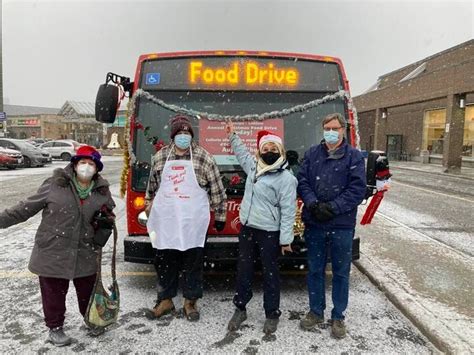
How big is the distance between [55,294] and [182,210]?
120 cm

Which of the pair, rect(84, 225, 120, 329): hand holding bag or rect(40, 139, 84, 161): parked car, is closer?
rect(84, 225, 120, 329): hand holding bag

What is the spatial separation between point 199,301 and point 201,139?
1.68 m

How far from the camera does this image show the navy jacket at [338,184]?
3.35 m

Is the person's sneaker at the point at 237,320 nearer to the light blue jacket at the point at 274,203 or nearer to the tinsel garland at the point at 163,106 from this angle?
the light blue jacket at the point at 274,203

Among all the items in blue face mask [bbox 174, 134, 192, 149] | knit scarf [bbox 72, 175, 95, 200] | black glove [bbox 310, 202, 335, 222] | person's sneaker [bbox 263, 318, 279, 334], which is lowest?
person's sneaker [bbox 263, 318, 279, 334]

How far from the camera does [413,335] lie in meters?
3.52

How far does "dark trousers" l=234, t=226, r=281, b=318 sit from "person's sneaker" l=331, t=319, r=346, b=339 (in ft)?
1.54

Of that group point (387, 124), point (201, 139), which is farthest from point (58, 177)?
point (387, 124)

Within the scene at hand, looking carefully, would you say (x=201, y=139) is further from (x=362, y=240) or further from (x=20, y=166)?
(x=20, y=166)

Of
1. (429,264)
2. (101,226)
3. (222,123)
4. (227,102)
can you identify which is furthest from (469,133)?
(101,226)

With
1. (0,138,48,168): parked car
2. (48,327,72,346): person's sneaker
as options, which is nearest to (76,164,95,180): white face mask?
(48,327,72,346): person's sneaker

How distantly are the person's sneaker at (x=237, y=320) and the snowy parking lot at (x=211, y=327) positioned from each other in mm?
66

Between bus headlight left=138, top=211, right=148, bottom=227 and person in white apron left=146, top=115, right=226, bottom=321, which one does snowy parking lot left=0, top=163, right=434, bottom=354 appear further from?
bus headlight left=138, top=211, right=148, bottom=227

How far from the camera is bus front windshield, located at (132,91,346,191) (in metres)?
4.28
